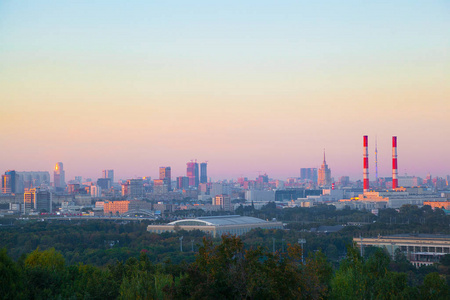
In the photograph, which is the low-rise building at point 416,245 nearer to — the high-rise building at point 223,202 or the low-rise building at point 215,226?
the low-rise building at point 215,226

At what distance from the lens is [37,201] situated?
130 m

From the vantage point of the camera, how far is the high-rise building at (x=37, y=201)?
12744 cm

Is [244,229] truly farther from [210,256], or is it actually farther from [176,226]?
[210,256]

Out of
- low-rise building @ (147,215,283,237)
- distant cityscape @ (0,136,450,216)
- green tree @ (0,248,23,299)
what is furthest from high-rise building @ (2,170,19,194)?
green tree @ (0,248,23,299)

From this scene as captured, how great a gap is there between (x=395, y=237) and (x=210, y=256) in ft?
128

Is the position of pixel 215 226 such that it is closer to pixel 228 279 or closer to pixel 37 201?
pixel 228 279

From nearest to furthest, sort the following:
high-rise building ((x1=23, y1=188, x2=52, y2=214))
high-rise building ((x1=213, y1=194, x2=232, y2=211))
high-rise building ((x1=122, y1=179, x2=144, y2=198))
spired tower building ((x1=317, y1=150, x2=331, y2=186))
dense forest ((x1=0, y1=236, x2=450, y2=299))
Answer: dense forest ((x1=0, y1=236, x2=450, y2=299)) < high-rise building ((x1=213, y1=194, x2=232, y2=211)) < high-rise building ((x1=23, y1=188, x2=52, y2=214)) < high-rise building ((x1=122, y1=179, x2=144, y2=198)) < spired tower building ((x1=317, y1=150, x2=331, y2=186))

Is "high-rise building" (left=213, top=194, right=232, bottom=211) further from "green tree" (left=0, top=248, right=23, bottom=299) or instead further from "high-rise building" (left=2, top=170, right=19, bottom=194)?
"green tree" (left=0, top=248, right=23, bottom=299)

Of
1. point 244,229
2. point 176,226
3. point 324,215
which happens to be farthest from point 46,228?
point 324,215

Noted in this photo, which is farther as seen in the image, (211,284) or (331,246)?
(331,246)

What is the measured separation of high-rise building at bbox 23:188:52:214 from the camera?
127438 millimetres

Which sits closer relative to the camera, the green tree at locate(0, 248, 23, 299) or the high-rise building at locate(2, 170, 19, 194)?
the green tree at locate(0, 248, 23, 299)

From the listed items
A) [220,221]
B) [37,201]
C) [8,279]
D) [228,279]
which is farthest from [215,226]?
[37,201]

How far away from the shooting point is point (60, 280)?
2406 cm
